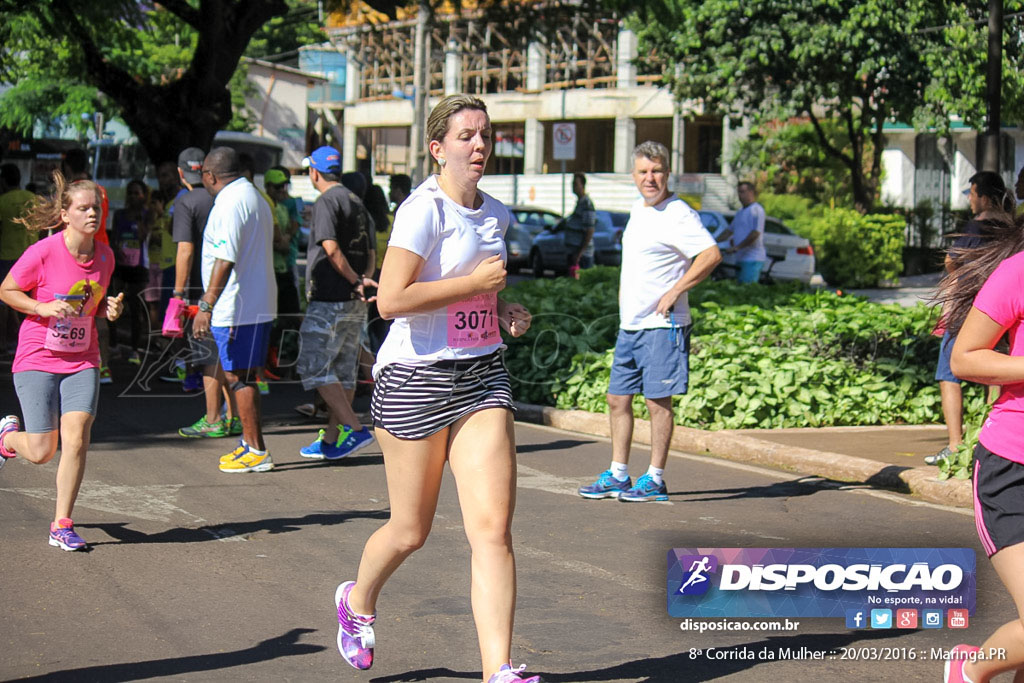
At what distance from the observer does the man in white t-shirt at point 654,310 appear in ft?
24.4

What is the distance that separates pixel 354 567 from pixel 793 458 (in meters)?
3.93

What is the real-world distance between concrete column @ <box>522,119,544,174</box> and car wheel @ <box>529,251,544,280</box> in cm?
2058

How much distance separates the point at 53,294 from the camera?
6.30 m

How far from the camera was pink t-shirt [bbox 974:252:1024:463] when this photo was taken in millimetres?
3674

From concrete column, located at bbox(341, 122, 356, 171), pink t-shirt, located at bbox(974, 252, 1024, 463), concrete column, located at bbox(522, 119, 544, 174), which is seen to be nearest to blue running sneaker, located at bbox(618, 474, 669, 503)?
pink t-shirt, located at bbox(974, 252, 1024, 463)

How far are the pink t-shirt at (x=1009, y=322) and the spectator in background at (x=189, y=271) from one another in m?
6.48

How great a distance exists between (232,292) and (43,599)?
2.98 m

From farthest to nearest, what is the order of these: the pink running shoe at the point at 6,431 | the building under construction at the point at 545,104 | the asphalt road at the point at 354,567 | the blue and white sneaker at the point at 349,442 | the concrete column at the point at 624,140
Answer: the concrete column at the point at 624,140 < the building under construction at the point at 545,104 < the blue and white sneaker at the point at 349,442 < the pink running shoe at the point at 6,431 < the asphalt road at the point at 354,567

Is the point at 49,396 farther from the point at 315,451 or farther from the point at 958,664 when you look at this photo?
the point at 958,664

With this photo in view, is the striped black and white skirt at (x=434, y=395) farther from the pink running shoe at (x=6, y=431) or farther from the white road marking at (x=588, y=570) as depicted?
the pink running shoe at (x=6, y=431)

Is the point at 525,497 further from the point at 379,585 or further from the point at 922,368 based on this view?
the point at 922,368

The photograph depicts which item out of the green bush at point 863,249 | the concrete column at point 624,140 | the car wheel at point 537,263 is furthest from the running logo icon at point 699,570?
the concrete column at point 624,140

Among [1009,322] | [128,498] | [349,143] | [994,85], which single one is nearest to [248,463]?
[128,498]

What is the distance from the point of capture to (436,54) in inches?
2085
